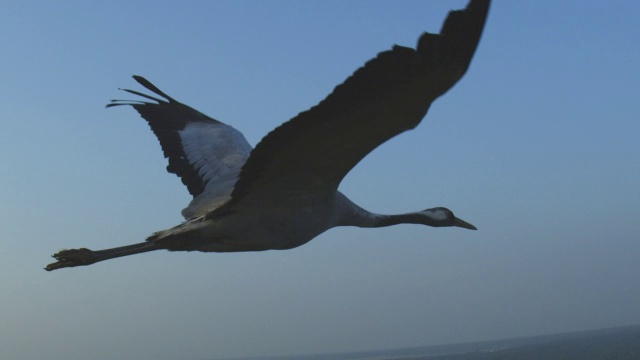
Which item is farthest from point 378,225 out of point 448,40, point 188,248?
point 448,40

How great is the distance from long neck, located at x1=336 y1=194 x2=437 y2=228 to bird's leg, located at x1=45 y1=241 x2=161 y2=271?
250 centimetres

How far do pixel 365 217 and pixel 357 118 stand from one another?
347cm

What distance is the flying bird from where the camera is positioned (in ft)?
22.4

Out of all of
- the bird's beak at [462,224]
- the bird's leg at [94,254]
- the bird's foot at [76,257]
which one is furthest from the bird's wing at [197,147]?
the bird's beak at [462,224]

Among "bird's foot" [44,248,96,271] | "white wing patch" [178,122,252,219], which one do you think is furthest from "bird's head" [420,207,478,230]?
"bird's foot" [44,248,96,271]

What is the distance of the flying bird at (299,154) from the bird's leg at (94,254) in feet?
0.04

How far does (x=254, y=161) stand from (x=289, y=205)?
3.88 feet

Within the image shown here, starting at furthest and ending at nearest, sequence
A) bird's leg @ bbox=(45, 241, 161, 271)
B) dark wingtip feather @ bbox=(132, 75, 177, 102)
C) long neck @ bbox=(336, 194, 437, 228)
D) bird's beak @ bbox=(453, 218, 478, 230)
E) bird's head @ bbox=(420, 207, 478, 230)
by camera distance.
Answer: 1. dark wingtip feather @ bbox=(132, 75, 177, 102)
2. bird's beak @ bbox=(453, 218, 478, 230)
3. bird's head @ bbox=(420, 207, 478, 230)
4. long neck @ bbox=(336, 194, 437, 228)
5. bird's leg @ bbox=(45, 241, 161, 271)

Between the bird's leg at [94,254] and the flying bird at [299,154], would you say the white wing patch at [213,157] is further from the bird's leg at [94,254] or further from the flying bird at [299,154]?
the bird's leg at [94,254]

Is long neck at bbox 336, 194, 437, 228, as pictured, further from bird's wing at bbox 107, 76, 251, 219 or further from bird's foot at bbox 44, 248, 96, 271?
bird's foot at bbox 44, 248, 96, 271

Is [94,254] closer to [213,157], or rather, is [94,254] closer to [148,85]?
[213,157]

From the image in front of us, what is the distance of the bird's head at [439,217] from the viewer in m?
12.6

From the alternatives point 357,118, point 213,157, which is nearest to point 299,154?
point 357,118

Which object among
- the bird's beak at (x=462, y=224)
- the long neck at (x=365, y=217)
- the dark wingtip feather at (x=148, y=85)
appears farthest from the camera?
the dark wingtip feather at (x=148, y=85)
